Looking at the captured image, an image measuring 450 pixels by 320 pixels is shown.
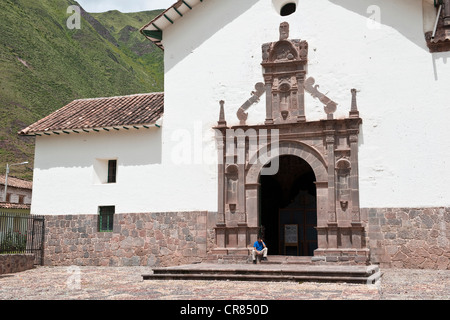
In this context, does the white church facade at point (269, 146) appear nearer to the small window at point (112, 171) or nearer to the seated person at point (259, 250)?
the small window at point (112, 171)

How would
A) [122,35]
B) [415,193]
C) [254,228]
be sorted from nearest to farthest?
1. [415,193]
2. [254,228]
3. [122,35]

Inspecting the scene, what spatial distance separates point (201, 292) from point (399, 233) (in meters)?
6.71

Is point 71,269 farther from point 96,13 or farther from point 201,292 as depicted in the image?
point 96,13

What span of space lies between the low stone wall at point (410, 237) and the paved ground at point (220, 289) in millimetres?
555

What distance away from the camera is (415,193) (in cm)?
1399

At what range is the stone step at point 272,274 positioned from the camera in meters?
10.9

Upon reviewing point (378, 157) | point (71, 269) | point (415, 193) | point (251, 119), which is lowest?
point (71, 269)

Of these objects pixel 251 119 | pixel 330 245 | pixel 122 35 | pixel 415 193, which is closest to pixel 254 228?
pixel 330 245

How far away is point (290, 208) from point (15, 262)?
913 cm

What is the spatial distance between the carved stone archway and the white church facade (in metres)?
0.03

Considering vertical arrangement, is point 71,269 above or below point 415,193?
below

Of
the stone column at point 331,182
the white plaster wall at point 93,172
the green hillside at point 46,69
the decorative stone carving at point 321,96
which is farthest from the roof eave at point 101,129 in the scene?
the green hillside at point 46,69

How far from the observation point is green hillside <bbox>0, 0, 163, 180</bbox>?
4656 cm

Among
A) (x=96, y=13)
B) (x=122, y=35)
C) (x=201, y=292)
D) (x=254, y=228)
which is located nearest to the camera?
(x=201, y=292)
